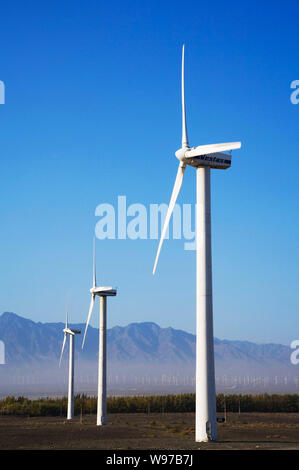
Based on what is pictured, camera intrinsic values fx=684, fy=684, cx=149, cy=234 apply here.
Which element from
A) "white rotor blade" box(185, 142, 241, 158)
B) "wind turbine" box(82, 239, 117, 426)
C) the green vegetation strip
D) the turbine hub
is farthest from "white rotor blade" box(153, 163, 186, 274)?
the green vegetation strip

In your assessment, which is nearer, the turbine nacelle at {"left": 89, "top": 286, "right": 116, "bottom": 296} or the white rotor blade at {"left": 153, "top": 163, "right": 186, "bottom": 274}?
the white rotor blade at {"left": 153, "top": 163, "right": 186, "bottom": 274}

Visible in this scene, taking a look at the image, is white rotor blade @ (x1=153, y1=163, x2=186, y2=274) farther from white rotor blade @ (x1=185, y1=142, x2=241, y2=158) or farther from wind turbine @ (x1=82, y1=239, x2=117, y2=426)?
wind turbine @ (x1=82, y1=239, x2=117, y2=426)

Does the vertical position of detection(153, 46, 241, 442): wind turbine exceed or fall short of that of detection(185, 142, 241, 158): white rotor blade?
it falls short

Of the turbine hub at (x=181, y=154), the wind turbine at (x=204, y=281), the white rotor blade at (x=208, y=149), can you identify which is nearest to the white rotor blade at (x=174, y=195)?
the wind turbine at (x=204, y=281)

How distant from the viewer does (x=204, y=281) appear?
51812 mm

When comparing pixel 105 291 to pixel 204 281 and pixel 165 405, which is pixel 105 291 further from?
pixel 165 405

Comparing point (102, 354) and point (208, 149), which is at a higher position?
point (208, 149)

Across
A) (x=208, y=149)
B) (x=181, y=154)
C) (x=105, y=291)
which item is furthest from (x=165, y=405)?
(x=208, y=149)

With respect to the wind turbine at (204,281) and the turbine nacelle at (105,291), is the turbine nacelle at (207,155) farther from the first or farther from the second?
the turbine nacelle at (105,291)

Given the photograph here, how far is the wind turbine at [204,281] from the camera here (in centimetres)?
5091

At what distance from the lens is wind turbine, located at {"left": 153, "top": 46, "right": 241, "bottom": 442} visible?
167 feet
